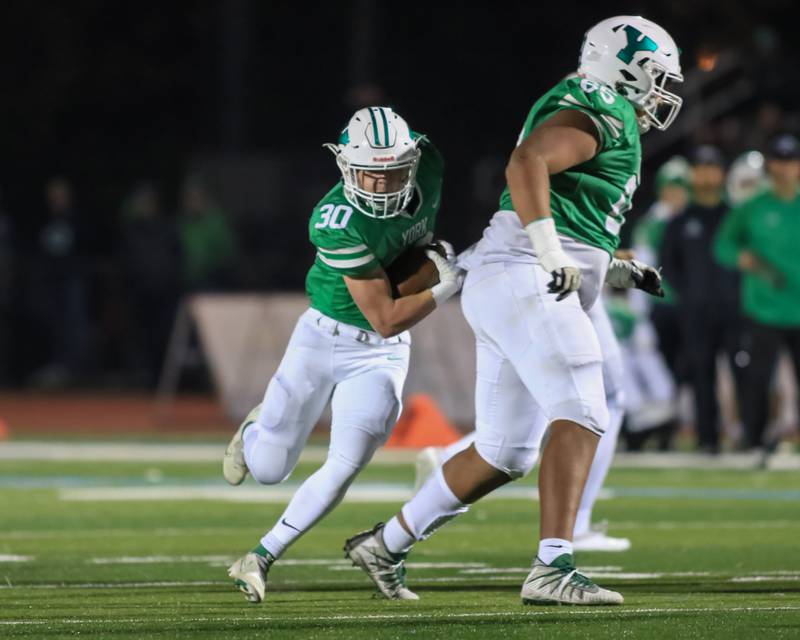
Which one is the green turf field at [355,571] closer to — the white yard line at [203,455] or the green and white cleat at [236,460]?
the green and white cleat at [236,460]

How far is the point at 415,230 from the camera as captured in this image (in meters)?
7.20

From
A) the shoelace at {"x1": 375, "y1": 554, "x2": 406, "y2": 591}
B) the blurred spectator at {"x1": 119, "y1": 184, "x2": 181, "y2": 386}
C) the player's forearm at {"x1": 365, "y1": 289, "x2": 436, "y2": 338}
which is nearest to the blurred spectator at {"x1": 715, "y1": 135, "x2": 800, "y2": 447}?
the player's forearm at {"x1": 365, "y1": 289, "x2": 436, "y2": 338}

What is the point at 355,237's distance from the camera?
22.9 feet

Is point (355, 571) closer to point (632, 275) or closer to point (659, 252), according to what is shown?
point (632, 275)

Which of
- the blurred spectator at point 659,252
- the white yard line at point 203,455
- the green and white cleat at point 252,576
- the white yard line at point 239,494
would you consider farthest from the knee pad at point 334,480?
the blurred spectator at point 659,252

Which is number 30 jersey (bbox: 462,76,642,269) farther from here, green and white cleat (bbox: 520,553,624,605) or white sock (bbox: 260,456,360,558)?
green and white cleat (bbox: 520,553,624,605)

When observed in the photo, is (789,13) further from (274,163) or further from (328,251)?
(328,251)

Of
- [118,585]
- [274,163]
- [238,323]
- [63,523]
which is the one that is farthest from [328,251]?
[274,163]

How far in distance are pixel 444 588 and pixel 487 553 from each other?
1.33m

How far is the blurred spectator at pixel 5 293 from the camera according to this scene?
20.1 m

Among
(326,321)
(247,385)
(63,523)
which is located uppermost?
(326,321)

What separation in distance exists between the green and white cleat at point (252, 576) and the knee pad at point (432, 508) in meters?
0.51

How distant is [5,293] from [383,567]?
14129 millimetres

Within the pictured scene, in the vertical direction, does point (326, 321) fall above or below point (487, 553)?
above
